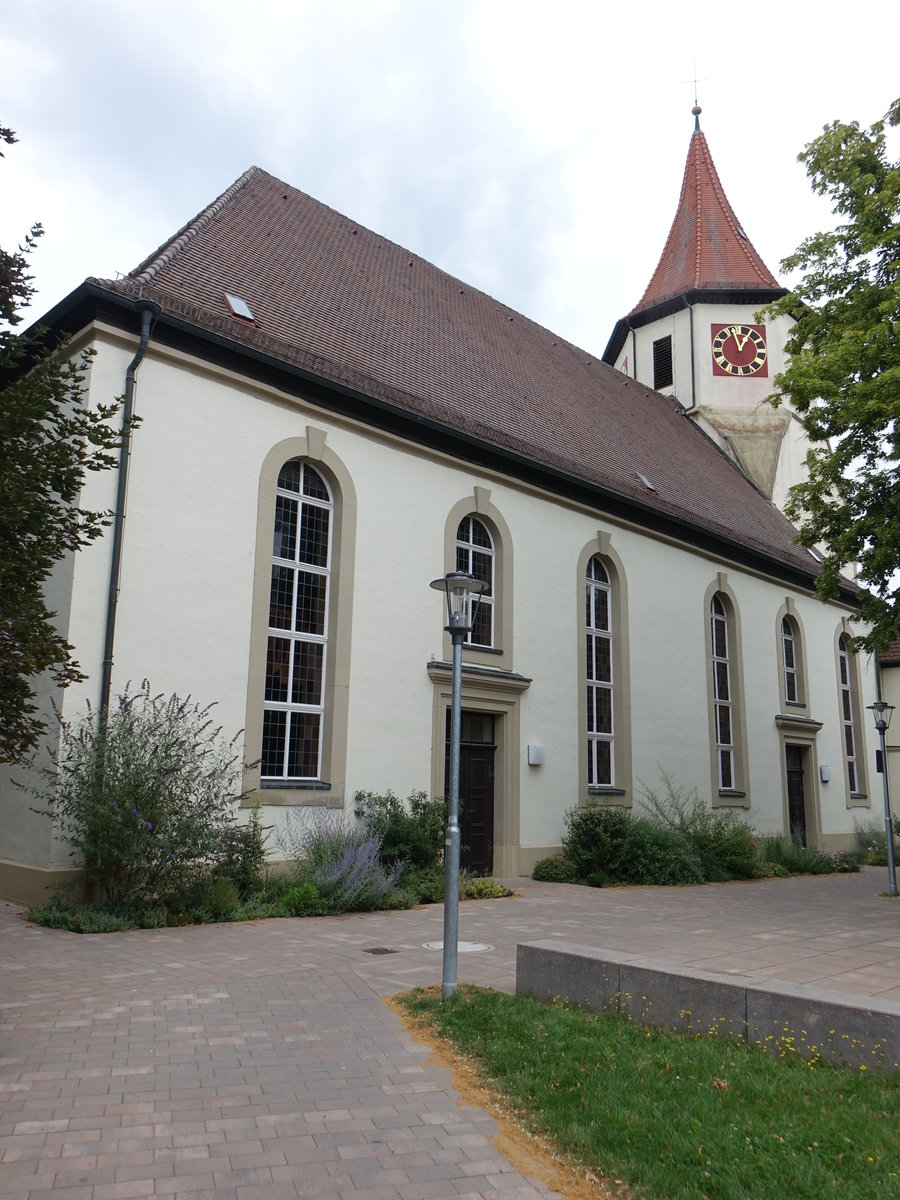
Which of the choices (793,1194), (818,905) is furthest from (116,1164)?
(818,905)

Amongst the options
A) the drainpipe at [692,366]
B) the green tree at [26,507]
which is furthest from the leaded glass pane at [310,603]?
the drainpipe at [692,366]

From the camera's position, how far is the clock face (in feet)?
91.4

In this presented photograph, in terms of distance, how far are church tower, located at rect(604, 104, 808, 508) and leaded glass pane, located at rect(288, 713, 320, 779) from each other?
722 inches

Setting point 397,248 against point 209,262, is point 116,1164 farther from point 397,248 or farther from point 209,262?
point 397,248

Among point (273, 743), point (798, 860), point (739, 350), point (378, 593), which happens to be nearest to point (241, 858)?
point (273, 743)

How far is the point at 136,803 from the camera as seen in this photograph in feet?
32.1

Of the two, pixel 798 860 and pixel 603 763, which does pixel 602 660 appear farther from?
pixel 798 860

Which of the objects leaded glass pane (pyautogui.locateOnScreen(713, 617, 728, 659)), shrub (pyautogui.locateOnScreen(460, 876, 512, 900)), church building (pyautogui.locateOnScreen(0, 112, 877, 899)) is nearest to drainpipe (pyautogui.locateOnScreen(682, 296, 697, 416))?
church building (pyautogui.locateOnScreen(0, 112, 877, 899))

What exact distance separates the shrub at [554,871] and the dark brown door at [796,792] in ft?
32.8

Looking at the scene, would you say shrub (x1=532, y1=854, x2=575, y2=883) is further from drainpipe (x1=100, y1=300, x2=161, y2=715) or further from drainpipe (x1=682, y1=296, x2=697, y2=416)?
drainpipe (x1=682, y1=296, x2=697, y2=416)

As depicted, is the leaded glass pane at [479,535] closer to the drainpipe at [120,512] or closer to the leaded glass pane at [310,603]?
the leaded glass pane at [310,603]

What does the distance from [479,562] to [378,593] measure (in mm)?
2612

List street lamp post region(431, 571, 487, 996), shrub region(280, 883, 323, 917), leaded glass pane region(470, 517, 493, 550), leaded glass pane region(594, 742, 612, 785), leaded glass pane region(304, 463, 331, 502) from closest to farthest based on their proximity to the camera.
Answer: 1. street lamp post region(431, 571, 487, 996)
2. shrub region(280, 883, 323, 917)
3. leaded glass pane region(304, 463, 331, 502)
4. leaded glass pane region(470, 517, 493, 550)
5. leaded glass pane region(594, 742, 612, 785)

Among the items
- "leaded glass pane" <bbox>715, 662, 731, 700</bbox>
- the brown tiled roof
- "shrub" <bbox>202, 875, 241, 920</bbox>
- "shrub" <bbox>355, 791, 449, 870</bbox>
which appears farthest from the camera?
"leaded glass pane" <bbox>715, 662, 731, 700</bbox>
